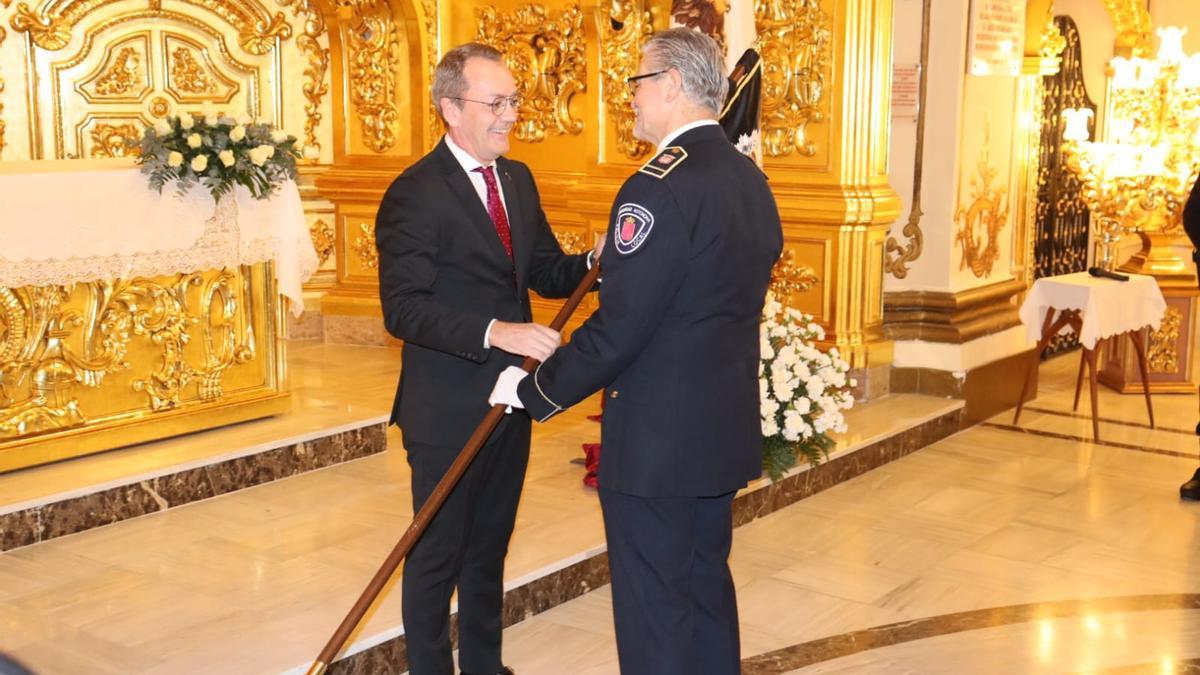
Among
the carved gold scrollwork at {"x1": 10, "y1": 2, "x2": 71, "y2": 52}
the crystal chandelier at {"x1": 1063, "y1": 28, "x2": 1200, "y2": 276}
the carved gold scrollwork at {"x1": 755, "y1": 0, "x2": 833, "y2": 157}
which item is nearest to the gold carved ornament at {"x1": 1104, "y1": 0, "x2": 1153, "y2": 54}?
the crystal chandelier at {"x1": 1063, "y1": 28, "x2": 1200, "y2": 276}

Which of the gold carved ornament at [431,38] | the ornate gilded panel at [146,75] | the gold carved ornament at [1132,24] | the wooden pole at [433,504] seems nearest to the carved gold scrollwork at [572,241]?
the gold carved ornament at [431,38]

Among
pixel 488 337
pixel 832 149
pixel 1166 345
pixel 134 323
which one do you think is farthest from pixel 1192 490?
pixel 134 323

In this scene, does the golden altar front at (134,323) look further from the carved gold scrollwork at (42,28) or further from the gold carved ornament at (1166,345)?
the gold carved ornament at (1166,345)

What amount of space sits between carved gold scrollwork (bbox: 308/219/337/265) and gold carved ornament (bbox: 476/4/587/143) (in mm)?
1521

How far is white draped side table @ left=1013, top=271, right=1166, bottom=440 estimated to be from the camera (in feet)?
24.4

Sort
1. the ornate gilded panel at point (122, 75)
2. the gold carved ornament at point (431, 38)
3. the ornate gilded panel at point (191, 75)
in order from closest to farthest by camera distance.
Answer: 1. the ornate gilded panel at point (122, 75)
2. the ornate gilded panel at point (191, 75)
3. the gold carved ornament at point (431, 38)

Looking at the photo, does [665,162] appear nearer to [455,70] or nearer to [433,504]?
[455,70]

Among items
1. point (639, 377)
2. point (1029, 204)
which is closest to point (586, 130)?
point (1029, 204)

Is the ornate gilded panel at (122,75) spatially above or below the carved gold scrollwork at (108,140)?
above

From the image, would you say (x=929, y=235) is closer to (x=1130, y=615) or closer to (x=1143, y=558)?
(x=1143, y=558)

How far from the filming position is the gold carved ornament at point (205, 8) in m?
7.62

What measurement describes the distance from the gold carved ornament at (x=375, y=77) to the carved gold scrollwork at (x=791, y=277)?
3009 millimetres

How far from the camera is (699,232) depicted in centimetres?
307

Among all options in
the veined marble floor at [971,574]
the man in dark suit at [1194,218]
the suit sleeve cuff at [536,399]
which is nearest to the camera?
the suit sleeve cuff at [536,399]
